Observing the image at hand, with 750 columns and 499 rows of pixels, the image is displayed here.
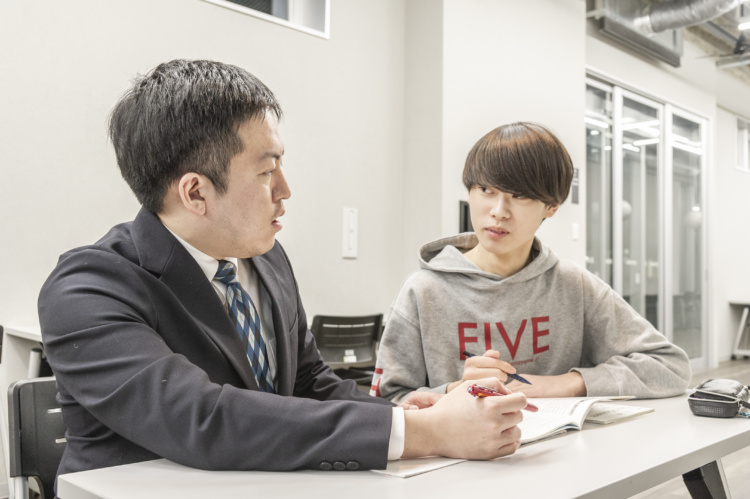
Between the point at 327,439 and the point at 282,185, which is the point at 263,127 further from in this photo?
the point at 327,439

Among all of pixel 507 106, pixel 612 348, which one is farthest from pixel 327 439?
pixel 507 106

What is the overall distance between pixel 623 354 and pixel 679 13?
217 inches

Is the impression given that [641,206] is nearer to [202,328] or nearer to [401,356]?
[401,356]

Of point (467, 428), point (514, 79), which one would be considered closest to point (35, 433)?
point (467, 428)

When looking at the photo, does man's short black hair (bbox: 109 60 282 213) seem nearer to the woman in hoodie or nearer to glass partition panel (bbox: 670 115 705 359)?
the woman in hoodie

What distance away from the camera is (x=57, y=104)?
3422mm

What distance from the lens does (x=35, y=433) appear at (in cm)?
126

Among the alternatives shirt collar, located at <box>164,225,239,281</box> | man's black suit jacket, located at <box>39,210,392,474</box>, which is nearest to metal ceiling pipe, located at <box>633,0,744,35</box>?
shirt collar, located at <box>164,225,239,281</box>

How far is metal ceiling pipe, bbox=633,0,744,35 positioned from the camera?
5.68 meters

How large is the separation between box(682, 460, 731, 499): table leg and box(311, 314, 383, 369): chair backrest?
8.52ft

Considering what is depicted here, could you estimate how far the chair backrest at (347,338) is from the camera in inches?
154

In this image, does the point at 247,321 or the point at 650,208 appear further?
the point at 650,208

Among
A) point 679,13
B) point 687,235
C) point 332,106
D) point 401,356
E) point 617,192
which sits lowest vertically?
point 401,356

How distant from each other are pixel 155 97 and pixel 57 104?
2682 millimetres
